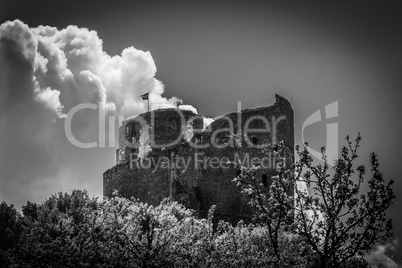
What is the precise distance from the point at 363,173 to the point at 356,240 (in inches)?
105

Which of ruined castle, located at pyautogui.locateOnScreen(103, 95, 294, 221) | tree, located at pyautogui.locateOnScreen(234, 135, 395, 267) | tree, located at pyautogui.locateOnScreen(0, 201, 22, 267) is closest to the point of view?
tree, located at pyautogui.locateOnScreen(234, 135, 395, 267)

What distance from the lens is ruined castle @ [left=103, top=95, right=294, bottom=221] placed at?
63.1 m

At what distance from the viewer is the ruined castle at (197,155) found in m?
63.1

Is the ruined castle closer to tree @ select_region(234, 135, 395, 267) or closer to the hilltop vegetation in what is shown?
the hilltop vegetation

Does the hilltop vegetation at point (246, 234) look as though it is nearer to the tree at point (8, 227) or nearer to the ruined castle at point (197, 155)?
the tree at point (8, 227)

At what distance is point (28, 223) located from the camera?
50.0 meters


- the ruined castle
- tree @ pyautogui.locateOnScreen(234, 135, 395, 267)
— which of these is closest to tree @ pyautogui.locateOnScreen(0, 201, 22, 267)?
the ruined castle

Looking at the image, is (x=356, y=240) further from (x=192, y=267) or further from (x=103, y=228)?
(x=103, y=228)

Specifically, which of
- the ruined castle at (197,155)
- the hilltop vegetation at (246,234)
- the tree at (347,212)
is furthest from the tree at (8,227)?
the tree at (347,212)

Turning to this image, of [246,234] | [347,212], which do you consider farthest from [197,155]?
[347,212]

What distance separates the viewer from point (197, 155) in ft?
213

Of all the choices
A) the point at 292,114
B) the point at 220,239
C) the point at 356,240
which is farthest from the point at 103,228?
the point at 292,114

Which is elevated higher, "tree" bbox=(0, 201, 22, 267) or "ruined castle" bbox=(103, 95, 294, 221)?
"ruined castle" bbox=(103, 95, 294, 221)

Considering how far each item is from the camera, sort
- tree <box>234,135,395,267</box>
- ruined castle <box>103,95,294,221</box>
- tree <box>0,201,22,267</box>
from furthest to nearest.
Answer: ruined castle <box>103,95,294,221</box> → tree <box>0,201,22,267</box> → tree <box>234,135,395,267</box>
